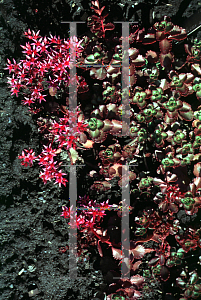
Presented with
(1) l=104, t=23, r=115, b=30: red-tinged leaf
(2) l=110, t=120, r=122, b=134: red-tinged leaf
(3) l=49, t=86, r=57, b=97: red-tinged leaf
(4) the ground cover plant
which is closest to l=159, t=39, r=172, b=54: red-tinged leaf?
(4) the ground cover plant

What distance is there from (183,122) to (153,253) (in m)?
Answer: 1.00

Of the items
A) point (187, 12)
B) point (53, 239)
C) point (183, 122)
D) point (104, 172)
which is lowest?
point (53, 239)

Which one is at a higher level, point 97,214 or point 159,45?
point 159,45

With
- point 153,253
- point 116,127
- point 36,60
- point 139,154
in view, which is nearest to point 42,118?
point 36,60

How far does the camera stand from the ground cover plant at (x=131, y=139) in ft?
5.74

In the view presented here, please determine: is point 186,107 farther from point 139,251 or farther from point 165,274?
point 165,274

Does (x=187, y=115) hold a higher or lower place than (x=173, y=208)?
higher

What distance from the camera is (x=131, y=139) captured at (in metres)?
1.91

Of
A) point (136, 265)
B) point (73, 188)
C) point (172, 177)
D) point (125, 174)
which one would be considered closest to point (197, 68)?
point (172, 177)

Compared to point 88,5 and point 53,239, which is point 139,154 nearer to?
point 53,239

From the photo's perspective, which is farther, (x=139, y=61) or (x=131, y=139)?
(x=131, y=139)

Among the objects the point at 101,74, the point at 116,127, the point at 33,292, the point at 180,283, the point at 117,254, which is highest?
the point at 101,74

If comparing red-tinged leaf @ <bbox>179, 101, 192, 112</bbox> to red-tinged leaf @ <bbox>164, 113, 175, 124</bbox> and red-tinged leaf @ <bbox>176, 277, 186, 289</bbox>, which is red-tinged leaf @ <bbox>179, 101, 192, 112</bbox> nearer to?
red-tinged leaf @ <bbox>164, 113, 175, 124</bbox>

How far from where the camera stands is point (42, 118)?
184cm
